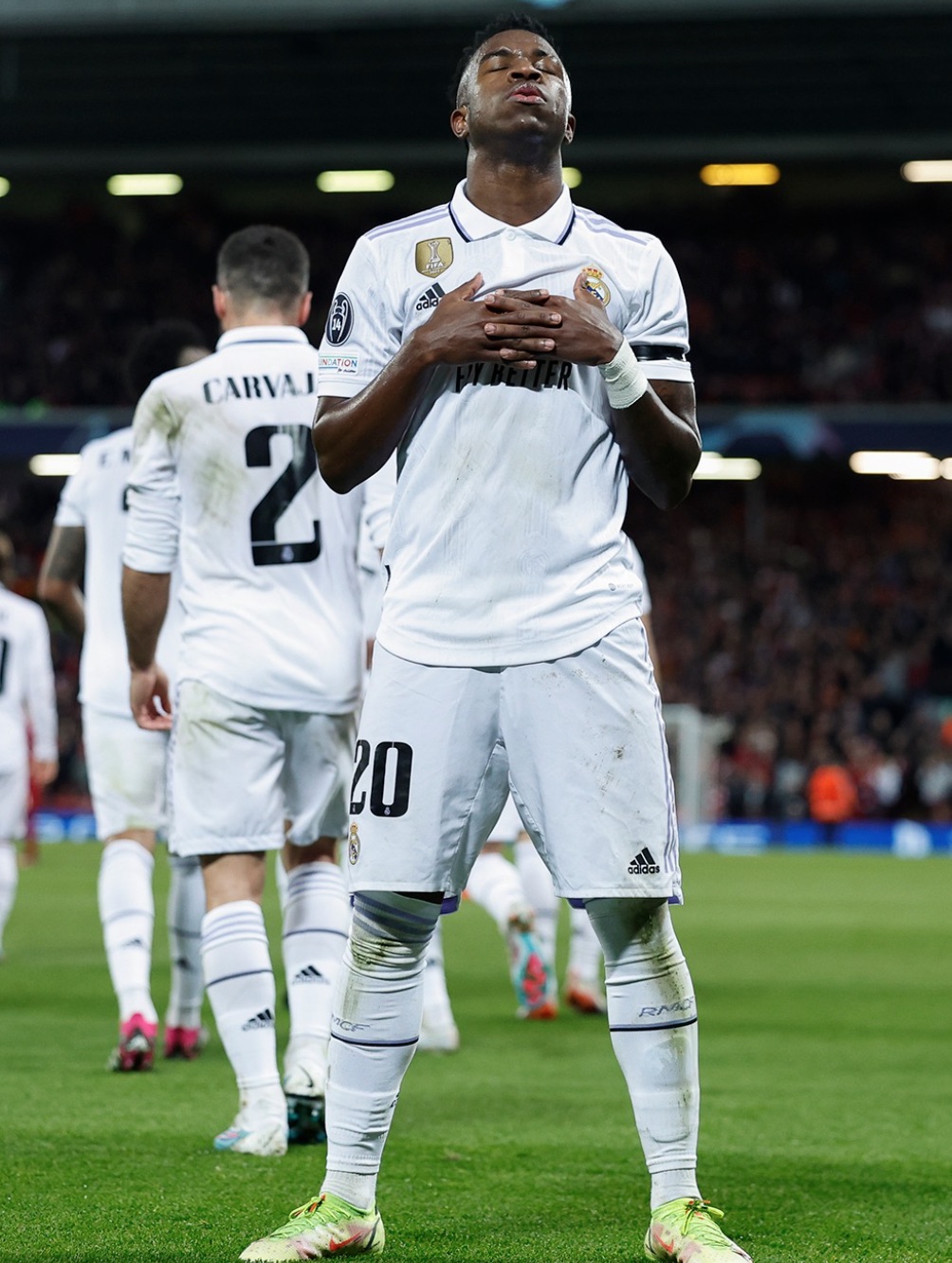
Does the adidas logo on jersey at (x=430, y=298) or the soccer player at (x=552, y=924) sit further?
the soccer player at (x=552, y=924)

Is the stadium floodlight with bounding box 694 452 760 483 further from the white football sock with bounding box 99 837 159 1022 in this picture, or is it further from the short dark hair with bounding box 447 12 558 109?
the short dark hair with bounding box 447 12 558 109

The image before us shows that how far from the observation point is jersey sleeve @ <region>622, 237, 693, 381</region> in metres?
3.41

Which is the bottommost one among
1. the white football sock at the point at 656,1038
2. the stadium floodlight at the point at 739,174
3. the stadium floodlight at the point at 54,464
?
the white football sock at the point at 656,1038

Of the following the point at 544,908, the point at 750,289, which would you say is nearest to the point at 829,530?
the point at 750,289

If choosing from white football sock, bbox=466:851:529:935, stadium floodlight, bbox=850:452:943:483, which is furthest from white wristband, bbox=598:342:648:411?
stadium floodlight, bbox=850:452:943:483

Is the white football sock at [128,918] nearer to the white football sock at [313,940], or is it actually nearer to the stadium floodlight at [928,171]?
the white football sock at [313,940]

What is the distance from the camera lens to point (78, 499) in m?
6.41

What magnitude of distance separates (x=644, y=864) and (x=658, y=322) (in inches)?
38.4

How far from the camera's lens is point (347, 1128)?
11.2ft

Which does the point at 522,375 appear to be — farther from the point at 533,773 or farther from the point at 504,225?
the point at 533,773

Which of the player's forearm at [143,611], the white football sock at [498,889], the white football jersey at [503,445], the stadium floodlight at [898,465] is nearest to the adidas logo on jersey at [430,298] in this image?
the white football jersey at [503,445]

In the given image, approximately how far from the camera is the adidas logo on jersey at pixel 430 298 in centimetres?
340

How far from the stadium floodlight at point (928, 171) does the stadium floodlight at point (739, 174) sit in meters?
1.97

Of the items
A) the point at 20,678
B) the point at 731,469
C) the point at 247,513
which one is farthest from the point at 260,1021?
the point at 731,469
